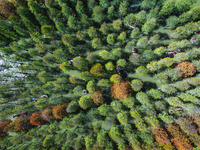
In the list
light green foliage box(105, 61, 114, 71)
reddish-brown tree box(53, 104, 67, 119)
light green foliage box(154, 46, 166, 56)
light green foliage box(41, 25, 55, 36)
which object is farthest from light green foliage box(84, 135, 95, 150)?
light green foliage box(41, 25, 55, 36)

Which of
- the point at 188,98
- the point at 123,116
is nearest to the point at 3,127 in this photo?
the point at 123,116

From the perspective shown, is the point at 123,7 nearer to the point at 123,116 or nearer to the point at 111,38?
the point at 111,38

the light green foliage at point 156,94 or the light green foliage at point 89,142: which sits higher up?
the light green foliage at point 156,94

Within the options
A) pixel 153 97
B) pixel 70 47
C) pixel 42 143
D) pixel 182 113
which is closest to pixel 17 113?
pixel 42 143

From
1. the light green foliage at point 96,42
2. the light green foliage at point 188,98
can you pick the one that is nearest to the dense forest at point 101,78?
the light green foliage at point 96,42

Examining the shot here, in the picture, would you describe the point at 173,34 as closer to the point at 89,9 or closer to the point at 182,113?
the point at 182,113

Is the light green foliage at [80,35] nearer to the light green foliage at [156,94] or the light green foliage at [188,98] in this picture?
the light green foliage at [156,94]

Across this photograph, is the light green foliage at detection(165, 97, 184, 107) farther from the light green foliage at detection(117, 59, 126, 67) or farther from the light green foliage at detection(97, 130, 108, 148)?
the light green foliage at detection(97, 130, 108, 148)
